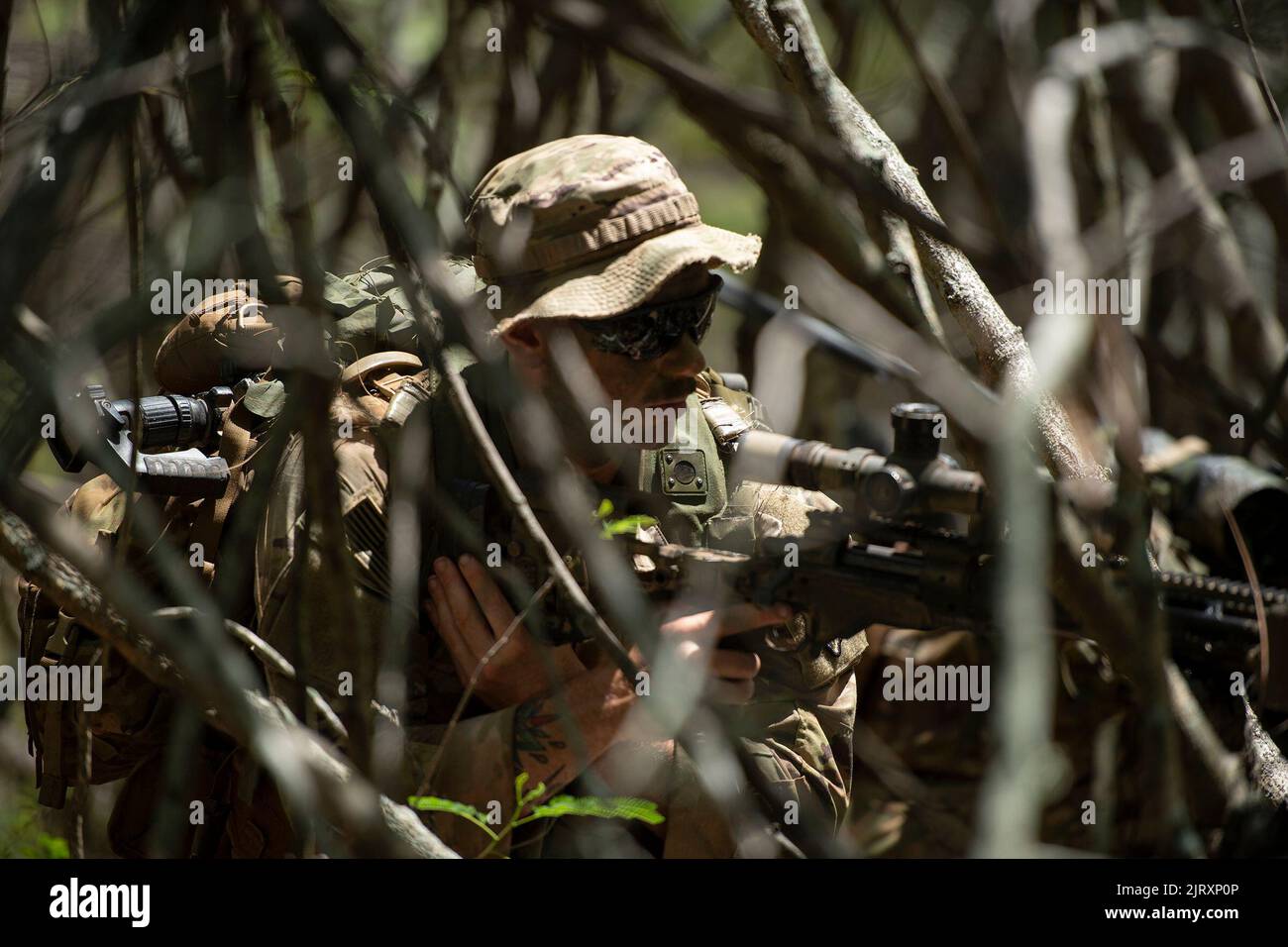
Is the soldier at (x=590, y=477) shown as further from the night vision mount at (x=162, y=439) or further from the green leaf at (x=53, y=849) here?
the green leaf at (x=53, y=849)

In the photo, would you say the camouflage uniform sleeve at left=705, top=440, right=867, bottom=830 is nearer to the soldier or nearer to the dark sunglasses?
the soldier

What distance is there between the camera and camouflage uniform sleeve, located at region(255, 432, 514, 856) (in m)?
2.01

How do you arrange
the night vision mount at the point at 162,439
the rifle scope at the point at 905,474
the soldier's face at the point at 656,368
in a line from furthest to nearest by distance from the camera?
1. the soldier's face at the point at 656,368
2. the night vision mount at the point at 162,439
3. the rifle scope at the point at 905,474

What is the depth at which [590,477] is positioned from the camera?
230 centimetres

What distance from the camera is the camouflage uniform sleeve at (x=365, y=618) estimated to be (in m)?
2.01

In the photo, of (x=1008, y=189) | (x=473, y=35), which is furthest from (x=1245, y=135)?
(x=473, y=35)

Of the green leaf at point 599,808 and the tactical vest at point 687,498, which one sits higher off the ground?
the tactical vest at point 687,498

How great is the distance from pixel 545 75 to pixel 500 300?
205cm

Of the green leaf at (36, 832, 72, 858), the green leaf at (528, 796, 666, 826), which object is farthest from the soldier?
the green leaf at (36, 832, 72, 858)

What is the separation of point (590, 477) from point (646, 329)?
1.11 ft

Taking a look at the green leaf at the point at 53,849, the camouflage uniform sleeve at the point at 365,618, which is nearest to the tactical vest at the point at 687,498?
the camouflage uniform sleeve at the point at 365,618

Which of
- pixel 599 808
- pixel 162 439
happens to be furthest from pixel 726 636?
pixel 162 439

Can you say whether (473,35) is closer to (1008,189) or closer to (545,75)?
(545,75)

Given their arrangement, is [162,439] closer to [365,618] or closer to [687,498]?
[365,618]
